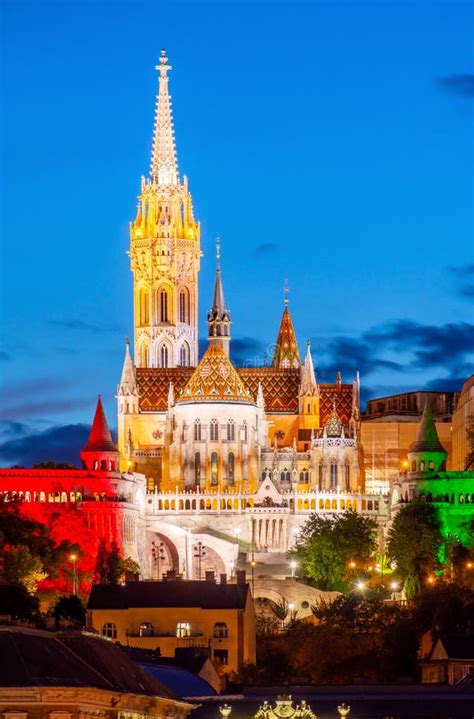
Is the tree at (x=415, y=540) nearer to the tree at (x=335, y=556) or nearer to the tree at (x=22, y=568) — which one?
the tree at (x=335, y=556)

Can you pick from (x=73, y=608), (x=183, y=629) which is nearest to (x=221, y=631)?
(x=183, y=629)

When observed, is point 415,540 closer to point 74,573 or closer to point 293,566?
point 293,566

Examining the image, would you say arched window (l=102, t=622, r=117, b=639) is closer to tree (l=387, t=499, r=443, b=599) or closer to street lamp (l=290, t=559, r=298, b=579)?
tree (l=387, t=499, r=443, b=599)

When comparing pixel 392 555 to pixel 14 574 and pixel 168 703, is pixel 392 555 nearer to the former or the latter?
pixel 14 574

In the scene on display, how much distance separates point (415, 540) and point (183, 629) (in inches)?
2647

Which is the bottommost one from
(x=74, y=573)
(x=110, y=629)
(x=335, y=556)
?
(x=110, y=629)

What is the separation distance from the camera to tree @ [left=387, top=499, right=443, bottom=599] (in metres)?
189

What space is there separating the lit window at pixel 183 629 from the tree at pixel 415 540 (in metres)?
58.0

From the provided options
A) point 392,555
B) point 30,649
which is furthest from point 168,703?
point 392,555

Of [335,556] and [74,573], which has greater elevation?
[335,556]

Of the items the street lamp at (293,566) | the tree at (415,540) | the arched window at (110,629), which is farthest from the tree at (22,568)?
the arched window at (110,629)

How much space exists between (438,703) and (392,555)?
116246 mm

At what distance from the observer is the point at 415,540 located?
19312 cm

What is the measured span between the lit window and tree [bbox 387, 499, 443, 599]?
58002 mm
